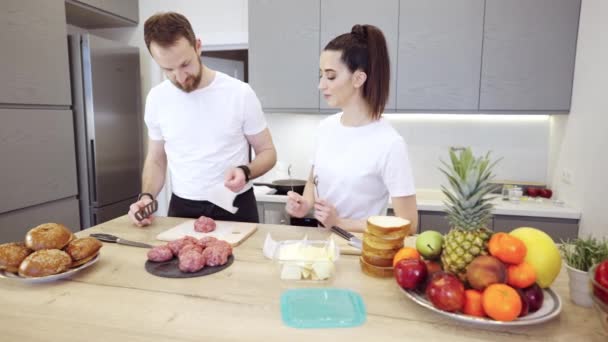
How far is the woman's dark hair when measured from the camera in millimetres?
1383

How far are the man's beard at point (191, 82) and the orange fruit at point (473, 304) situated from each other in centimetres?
138

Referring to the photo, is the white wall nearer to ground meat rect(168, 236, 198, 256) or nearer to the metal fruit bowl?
the metal fruit bowl

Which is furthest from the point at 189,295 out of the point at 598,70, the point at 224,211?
the point at 598,70

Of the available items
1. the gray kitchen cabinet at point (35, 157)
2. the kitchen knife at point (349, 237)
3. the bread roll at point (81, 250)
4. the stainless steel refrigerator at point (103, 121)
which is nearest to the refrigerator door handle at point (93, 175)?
the stainless steel refrigerator at point (103, 121)

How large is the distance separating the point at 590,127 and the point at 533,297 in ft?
6.25

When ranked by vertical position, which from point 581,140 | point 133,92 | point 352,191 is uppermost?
point 133,92

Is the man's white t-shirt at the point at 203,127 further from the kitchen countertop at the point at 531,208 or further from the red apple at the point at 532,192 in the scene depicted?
the red apple at the point at 532,192

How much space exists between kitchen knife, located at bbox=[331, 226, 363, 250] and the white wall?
154 cm

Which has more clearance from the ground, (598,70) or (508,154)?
(598,70)

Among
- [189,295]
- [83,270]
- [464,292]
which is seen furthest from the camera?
[83,270]

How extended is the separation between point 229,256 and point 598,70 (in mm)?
2240

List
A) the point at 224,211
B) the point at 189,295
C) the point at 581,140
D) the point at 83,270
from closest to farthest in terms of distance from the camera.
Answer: the point at 189,295, the point at 83,270, the point at 224,211, the point at 581,140

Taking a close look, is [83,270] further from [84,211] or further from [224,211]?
[84,211]

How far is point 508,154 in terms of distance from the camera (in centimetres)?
291
